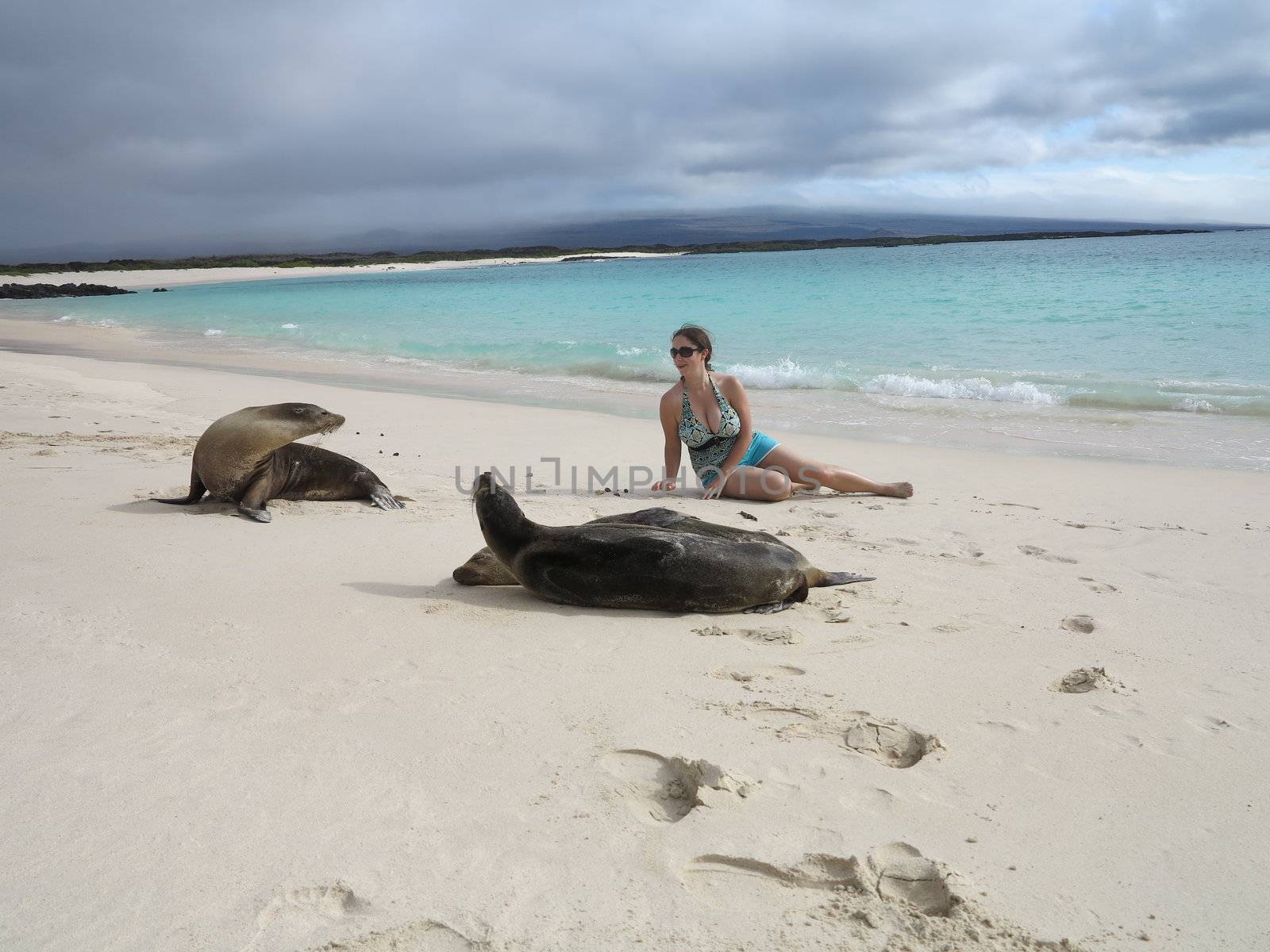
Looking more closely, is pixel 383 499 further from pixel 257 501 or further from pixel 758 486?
pixel 758 486

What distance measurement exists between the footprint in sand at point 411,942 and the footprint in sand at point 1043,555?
3.86 meters

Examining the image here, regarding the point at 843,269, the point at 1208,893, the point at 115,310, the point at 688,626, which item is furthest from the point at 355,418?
the point at 843,269

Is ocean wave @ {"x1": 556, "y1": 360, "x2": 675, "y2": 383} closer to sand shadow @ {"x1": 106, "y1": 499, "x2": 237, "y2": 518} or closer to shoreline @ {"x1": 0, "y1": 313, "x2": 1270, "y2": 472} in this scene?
shoreline @ {"x1": 0, "y1": 313, "x2": 1270, "y2": 472}

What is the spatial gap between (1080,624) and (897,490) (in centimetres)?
258

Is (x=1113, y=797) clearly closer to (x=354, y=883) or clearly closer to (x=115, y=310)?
(x=354, y=883)

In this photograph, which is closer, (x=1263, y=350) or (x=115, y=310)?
(x=1263, y=350)

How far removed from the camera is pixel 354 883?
2.00m

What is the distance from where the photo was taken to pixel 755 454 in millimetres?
6668

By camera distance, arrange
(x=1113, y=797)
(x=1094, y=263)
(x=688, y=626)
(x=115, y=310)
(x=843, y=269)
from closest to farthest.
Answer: (x=1113, y=797) → (x=688, y=626) → (x=115, y=310) → (x=1094, y=263) → (x=843, y=269)

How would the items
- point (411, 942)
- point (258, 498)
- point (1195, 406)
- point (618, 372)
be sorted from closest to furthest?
point (411, 942)
point (258, 498)
point (1195, 406)
point (618, 372)

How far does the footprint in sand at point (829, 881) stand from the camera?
2002mm

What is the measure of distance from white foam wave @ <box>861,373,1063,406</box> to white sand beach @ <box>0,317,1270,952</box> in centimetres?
643

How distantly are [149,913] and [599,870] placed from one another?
942 mm

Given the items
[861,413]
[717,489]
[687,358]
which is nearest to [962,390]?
[861,413]
